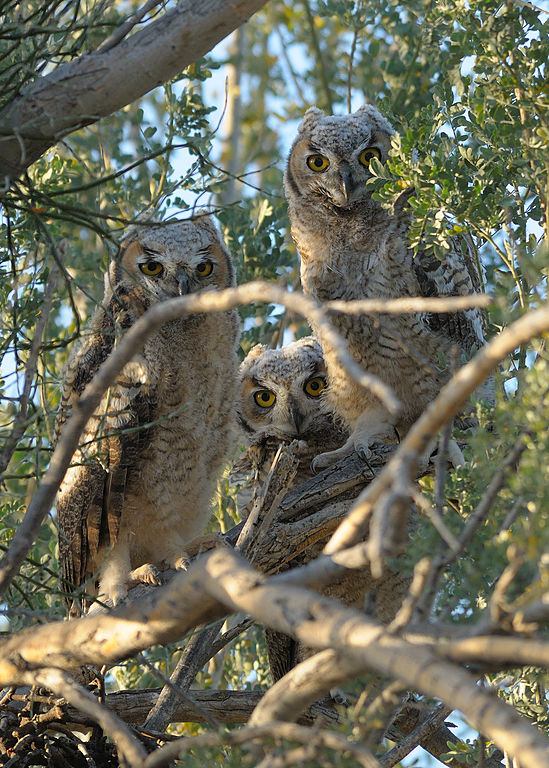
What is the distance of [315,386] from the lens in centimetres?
455

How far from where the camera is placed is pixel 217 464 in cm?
396

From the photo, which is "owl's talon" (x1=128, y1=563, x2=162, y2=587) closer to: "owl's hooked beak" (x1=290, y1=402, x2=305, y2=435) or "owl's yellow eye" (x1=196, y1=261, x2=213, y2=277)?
"owl's hooked beak" (x1=290, y1=402, x2=305, y2=435)

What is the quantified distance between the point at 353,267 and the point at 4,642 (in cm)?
247

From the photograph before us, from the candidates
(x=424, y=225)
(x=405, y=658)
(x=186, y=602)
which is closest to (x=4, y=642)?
(x=186, y=602)

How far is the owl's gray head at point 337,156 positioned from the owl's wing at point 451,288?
1.43ft

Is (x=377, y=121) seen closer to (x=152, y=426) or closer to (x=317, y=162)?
(x=317, y=162)

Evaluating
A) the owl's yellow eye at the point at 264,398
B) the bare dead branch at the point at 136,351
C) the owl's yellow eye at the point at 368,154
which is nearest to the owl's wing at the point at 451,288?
the owl's yellow eye at the point at 368,154

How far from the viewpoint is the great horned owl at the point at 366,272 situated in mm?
3936

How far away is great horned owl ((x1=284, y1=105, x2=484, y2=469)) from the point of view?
3936mm

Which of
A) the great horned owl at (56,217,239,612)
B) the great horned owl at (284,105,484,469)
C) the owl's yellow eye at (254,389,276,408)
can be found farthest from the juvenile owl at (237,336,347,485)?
the great horned owl at (56,217,239,612)

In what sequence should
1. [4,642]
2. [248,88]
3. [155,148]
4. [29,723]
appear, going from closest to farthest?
[4,642]
[29,723]
[155,148]
[248,88]

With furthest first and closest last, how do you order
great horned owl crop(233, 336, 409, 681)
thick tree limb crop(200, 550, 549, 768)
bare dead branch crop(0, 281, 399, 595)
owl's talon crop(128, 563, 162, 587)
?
great horned owl crop(233, 336, 409, 681) < owl's talon crop(128, 563, 162, 587) < bare dead branch crop(0, 281, 399, 595) < thick tree limb crop(200, 550, 549, 768)

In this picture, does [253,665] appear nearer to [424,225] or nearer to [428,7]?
[424,225]

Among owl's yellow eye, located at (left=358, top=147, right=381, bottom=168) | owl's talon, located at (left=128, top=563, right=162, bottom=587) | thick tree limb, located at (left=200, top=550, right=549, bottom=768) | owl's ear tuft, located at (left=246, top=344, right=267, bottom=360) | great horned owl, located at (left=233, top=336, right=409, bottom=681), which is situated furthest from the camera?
owl's ear tuft, located at (left=246, top=344, right=267, bottom=360)
